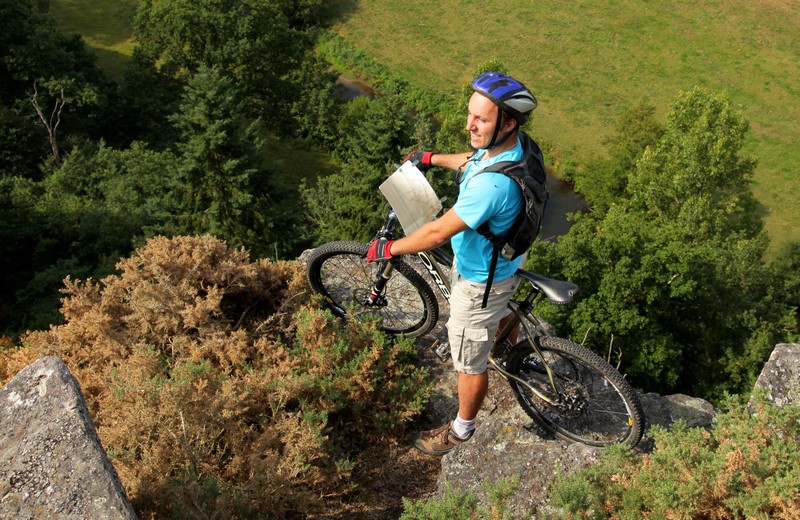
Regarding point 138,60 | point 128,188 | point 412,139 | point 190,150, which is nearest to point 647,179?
point 412,139

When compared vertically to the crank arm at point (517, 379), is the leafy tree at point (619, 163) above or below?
below

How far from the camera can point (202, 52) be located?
33969 mm

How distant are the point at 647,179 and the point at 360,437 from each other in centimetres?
2434

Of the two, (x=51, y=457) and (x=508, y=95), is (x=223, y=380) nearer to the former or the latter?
(x=51, y=457)

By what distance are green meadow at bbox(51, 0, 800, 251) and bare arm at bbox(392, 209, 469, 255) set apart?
32316mm

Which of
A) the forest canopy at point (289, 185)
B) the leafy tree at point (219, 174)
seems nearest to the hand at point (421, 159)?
the forest canopy at point (289, 185)

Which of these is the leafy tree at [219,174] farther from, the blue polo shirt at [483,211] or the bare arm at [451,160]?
the blue polo shirt at [483,211]

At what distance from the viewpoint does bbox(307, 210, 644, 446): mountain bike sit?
5051 millimetres

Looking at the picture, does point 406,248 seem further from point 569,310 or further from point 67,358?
point 569,310

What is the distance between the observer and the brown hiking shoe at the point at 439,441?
548 cm

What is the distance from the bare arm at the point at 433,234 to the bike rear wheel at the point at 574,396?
58.5 inches

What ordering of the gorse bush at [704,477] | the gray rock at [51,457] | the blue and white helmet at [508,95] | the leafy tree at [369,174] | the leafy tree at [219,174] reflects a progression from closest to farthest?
the gray rock at [51,457], the gorse bush at [704,477], the blue and white helmet at [508,95], the leafy tree at [219,174], the leafy tree at [369,174]

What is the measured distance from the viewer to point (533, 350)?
532 cm

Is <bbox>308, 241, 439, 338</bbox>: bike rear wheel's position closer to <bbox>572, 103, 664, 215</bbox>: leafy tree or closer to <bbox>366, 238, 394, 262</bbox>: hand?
<bbox>366, 238, 394, 262</bbox>: hand
